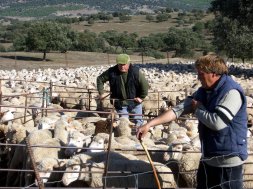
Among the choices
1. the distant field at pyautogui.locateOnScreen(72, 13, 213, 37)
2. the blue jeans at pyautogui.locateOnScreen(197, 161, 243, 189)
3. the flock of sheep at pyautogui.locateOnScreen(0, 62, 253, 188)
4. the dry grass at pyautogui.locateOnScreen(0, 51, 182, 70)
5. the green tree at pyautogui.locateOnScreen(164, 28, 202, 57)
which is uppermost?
the blue jeans at pyautogui.locateOnScreen(197, 161, 243, 189)

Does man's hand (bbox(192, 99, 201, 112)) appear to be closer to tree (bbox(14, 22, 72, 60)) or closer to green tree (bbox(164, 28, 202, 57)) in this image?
tree (bbox(14, 22, 72, 60))

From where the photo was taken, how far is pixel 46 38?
45.1 m

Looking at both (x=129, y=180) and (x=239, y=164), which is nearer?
(x=239, y=164)

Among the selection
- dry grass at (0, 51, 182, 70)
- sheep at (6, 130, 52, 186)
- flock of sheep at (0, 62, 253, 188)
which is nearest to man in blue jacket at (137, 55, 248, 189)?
flock of sheep at (0, 62, 253, 188)

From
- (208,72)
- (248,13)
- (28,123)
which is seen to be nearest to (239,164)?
(208,72)

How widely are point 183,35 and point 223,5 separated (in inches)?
980

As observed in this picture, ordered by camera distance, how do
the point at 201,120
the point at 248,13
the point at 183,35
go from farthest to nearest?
the point at 183,35 < the point at 248,13 < the point at 201,120

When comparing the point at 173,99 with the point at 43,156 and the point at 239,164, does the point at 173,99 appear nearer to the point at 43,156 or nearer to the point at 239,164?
the point at 43,156

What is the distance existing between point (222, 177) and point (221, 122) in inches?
20.6

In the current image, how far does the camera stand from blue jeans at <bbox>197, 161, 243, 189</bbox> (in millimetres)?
5156

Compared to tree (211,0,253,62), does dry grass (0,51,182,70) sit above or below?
below

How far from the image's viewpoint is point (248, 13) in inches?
1163

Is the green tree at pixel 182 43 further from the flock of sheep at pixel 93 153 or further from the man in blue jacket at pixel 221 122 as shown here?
the man in blue jacket at pixel 221 122

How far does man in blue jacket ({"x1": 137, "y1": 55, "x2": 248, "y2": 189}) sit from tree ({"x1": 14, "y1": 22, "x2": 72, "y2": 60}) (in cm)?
3868
